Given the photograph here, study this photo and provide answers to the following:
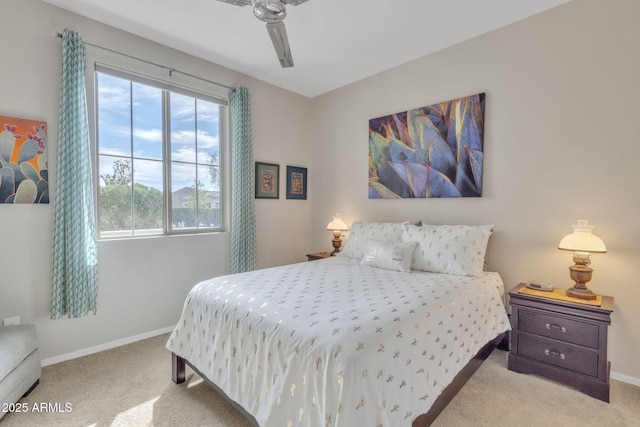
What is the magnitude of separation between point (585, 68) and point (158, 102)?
12.5ft

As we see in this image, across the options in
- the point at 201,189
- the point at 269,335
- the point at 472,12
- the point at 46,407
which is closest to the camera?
the point at 269,335

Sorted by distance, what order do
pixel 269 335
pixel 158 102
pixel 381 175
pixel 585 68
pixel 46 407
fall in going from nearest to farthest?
pixel 269 335 → pixel 46 407 → pixel 585 68 → pixel 158 102 → pixel 381 175

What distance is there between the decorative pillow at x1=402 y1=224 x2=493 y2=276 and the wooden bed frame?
2.00ft

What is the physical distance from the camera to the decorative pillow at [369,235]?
3.13 m

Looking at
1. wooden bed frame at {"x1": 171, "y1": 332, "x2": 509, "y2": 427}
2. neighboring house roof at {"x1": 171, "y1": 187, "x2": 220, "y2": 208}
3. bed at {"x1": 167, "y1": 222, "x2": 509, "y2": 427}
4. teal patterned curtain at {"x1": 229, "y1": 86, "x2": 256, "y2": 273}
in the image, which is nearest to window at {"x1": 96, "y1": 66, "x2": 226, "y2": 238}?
neighboring house roof at {"x1": 171, "y1": 187, "x2": 220, "y2": 208}

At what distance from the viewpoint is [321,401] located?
125 cm

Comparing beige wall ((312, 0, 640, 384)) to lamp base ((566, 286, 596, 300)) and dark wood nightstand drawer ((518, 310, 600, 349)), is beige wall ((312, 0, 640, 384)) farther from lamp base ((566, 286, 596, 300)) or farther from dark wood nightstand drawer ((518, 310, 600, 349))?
dark wood nightstand drawer ((518, 310, 600, 349))

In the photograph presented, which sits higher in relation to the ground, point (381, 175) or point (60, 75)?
point (60, 75)

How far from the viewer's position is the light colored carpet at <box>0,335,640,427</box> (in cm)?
180

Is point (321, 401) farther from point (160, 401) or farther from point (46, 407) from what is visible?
point (46, 407)


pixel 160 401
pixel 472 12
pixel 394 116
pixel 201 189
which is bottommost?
pixel 160 401

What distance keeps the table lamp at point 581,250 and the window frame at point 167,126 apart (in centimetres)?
326

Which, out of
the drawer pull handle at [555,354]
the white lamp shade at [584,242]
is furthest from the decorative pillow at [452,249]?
the drawer pull handle at [555,354]

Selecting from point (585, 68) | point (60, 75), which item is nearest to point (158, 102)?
point (60, 75)
